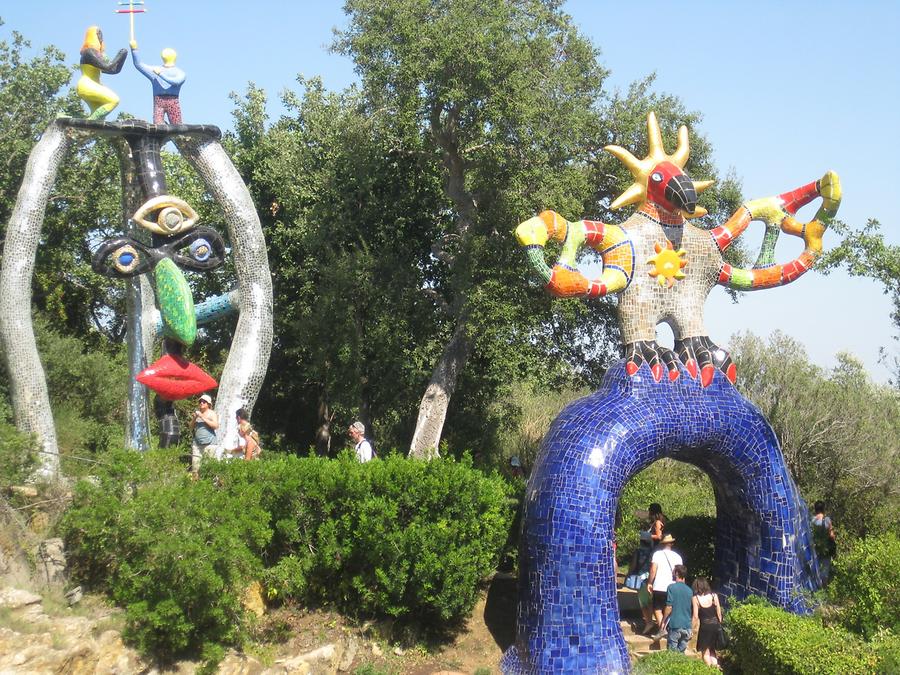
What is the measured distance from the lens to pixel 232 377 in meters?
10.5

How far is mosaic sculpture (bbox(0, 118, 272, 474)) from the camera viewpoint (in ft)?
32.9

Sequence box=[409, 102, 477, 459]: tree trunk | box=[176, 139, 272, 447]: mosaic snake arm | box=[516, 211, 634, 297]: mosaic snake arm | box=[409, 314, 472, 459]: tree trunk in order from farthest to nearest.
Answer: box=[409, 314, 472, 459]: tree trunk → box=[409, 102, 477, 459]: tree trunk → box=[176, 139, 272, 447]: mosaic snake arm → box=[516, 211, 634, 297]: mosaic snake arm

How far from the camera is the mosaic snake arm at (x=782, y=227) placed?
9.78 meters

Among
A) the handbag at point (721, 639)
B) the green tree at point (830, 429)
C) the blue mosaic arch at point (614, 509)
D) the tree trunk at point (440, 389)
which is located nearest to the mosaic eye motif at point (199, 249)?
the blue mosaic arch at point (614, 509)

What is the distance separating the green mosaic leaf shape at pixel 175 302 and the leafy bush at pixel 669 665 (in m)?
5.84

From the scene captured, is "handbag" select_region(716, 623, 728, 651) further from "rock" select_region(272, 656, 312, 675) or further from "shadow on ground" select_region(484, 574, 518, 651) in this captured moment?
"rock" select_region(272, 656, 312, 675)

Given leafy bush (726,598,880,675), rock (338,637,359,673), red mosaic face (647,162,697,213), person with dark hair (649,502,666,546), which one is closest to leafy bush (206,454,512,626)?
rock (338,637,359,673)

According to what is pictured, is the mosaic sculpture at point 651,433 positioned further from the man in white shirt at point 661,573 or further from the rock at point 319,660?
the rock at point 319,660

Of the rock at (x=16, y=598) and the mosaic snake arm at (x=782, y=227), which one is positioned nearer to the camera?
the rock at (x=16, y=598)

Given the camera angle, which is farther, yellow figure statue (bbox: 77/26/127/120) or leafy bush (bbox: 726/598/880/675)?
yellow figure statue (bbox: 77/26/127/120)

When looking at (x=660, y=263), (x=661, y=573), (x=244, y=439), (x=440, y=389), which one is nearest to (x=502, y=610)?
(x=661, y=573)

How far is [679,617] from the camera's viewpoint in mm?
8602

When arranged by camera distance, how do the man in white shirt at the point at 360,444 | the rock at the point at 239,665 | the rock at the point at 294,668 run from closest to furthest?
the rock at the point at 239,665 → the rock at the point at 294,668 → the man in white shirt at the point at 360,444

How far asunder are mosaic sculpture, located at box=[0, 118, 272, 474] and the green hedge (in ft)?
6.08
